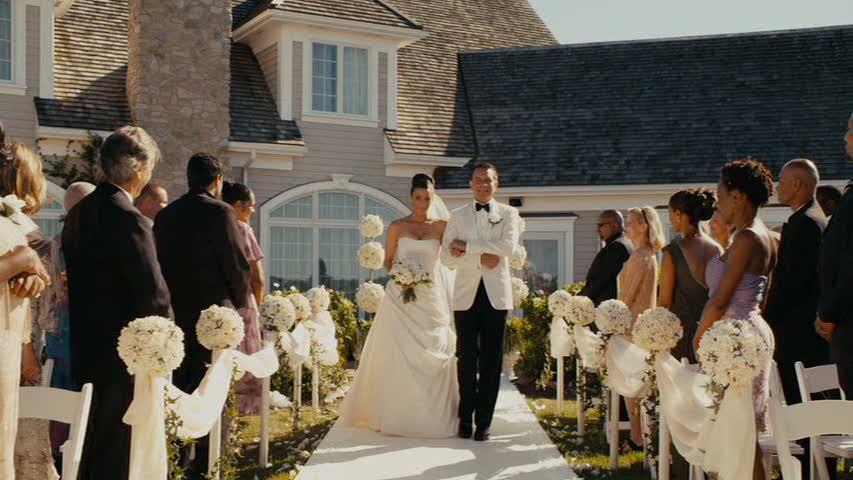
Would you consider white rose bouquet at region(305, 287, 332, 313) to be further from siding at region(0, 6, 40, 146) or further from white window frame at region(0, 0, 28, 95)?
white window frame at region(0, 0, 28, 95)

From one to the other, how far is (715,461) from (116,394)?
3.13 metres

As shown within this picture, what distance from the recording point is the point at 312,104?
1827cm

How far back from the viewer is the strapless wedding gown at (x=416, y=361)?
912 cm

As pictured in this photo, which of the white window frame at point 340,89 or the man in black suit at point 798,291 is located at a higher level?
the white window frame at point 340,89

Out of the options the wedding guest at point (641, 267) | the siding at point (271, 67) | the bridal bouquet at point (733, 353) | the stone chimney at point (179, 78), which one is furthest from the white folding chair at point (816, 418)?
the siding at point (271, 67)

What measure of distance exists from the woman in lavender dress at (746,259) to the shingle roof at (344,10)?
13.0 m

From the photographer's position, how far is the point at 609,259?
958 centimetres

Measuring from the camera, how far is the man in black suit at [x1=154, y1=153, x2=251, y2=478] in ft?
22.0

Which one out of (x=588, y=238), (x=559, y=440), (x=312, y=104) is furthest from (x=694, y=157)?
(x=559, y=440)

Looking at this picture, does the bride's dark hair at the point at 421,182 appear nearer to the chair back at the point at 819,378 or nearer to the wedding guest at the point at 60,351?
the wedding guest at the point at 60,351

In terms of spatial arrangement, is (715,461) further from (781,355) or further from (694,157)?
(694,157)

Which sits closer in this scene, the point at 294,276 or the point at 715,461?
the point at 715,461

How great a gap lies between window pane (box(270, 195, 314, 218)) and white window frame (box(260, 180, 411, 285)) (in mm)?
57

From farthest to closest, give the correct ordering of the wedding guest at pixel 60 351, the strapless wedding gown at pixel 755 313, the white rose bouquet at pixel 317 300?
1. the white rose bouquet at pixel 317 300
2. the wedding guest at pixel 60 351
3. the strapless wedding gown at pixel 755 313
